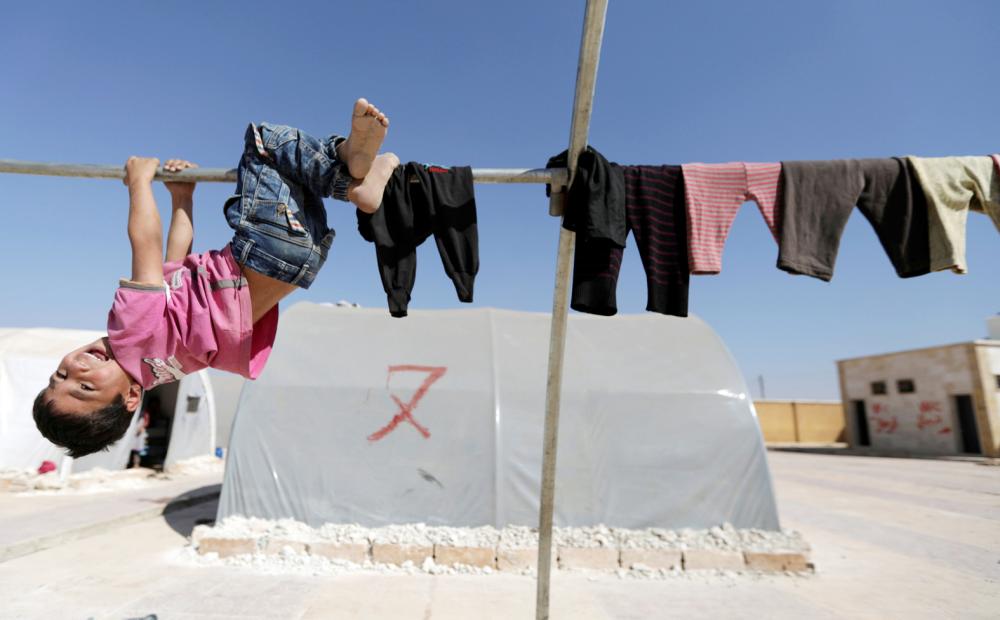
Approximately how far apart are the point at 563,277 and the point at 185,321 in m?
1.89

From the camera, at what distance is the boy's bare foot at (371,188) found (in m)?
2.62

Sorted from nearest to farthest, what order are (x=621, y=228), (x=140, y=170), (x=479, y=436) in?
(x=140, y=170)
(x=621, y=228)
(x=479, y=436)

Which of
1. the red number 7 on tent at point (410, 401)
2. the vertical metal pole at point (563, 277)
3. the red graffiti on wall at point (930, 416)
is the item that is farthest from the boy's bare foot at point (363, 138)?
the red graffiti on wall at point (930, 416)

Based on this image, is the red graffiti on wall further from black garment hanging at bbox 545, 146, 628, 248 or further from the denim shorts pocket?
the denim shorts pocket

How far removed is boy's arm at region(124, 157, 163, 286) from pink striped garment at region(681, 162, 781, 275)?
263 centimetres

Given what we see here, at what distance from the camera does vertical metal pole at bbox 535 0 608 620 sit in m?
2.28

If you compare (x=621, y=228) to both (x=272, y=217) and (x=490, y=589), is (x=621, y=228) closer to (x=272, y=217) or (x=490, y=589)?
(x=272, y=217)

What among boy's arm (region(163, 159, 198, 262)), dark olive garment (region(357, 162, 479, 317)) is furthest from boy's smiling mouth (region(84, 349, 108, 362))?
dark olive garment (region(357, 162, 479, 317))

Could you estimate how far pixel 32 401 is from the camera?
1338 centimetres

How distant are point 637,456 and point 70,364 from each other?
6.52 metres

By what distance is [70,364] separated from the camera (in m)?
2.52

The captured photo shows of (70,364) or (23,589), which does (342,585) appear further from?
(70,364)

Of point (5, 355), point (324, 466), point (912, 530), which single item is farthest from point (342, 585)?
point (5, 355)

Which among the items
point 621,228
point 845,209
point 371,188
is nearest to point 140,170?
point 371,188
